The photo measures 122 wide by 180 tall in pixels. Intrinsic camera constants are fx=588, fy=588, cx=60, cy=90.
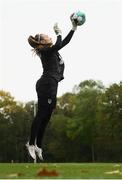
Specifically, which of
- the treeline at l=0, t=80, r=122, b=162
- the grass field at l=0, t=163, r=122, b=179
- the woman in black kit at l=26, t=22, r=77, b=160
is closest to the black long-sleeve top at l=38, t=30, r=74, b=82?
the woman in black kit at l=26, t=22, r=77, b=160

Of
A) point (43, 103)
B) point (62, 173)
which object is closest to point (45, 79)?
point (43, 103)

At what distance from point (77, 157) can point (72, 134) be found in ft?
13.3

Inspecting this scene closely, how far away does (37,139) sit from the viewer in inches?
464

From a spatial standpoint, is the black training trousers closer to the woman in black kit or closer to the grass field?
the woman in black kit

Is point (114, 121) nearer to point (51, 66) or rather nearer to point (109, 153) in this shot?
point (109, 153)

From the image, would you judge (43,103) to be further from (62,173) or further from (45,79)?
(62,173)

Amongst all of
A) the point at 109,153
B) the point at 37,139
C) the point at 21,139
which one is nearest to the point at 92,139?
the point at 109,153

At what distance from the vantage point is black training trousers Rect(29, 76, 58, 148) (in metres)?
11.4

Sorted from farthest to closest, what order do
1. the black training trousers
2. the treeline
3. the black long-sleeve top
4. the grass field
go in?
the treeline, the black long-sleeve top, the black training trousers, the grass field

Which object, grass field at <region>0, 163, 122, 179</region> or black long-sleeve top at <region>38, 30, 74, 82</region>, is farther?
black long-sleeve top at <region>38, 30, 74, 82</region>

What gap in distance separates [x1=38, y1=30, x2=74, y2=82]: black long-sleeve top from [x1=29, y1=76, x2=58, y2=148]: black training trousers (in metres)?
0.16

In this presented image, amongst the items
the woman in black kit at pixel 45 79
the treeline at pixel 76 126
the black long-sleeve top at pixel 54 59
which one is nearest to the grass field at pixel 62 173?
the woman in black kit at pixel 45 79

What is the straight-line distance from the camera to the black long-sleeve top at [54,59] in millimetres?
11562

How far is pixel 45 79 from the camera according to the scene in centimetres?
1150
